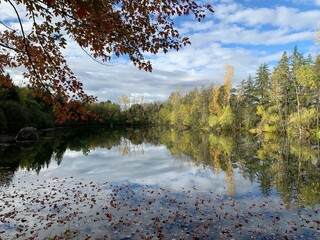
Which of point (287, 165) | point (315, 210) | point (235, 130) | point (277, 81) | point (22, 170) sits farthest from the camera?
point (235, 130)

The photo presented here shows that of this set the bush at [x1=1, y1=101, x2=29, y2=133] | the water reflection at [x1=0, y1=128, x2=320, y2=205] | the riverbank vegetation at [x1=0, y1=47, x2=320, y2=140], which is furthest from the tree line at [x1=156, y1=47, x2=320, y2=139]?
the bush at [x1=1, y1=101, x2=29, y2=133]

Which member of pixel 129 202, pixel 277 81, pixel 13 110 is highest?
pixel 277 81

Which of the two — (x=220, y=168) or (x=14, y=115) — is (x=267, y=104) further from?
(x=14, y=115)

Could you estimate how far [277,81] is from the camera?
60812mm

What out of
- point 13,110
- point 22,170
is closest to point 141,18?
point 22,170

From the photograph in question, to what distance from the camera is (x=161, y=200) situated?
1388 centimetres

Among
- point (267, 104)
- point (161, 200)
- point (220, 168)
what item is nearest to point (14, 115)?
point (220, 168)

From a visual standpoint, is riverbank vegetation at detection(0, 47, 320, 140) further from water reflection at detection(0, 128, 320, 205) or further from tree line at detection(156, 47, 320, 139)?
water reflection at detection(0, 128, 320, 205)

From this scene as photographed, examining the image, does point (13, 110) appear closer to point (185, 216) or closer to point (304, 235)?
point (185, 216)

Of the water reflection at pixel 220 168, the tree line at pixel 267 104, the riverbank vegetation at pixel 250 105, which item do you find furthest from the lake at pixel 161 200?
the tree line at pixel 267 104

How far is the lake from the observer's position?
9891 millimetres

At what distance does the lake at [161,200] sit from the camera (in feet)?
32.4

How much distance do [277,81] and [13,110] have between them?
56641mm

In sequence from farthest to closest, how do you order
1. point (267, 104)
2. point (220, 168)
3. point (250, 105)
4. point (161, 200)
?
point (250, 105) → point (267, 104) → point (220, 168) → point (161, 200)
